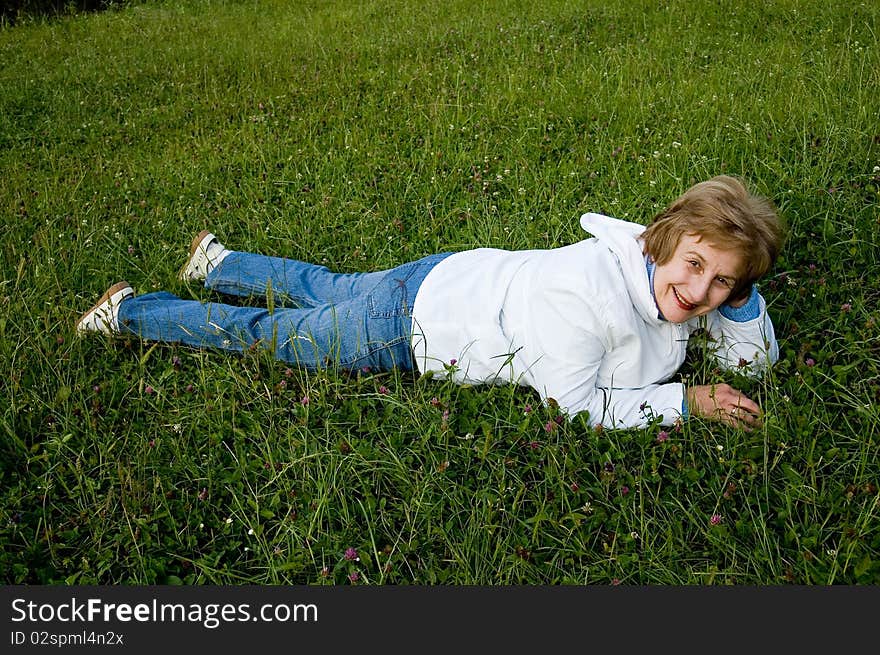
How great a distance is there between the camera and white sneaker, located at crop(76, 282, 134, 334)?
403cm

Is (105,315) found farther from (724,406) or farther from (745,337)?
(745,337)

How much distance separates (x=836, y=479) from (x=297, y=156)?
440cm

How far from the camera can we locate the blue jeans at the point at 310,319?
12.3 feet

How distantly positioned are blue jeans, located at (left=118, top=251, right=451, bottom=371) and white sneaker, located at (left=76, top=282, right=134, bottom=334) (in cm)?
4

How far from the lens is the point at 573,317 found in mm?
3217

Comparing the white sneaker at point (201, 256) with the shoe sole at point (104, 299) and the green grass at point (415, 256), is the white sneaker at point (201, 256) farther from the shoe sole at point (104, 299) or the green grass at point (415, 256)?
the shoe sole at point (104, 299)

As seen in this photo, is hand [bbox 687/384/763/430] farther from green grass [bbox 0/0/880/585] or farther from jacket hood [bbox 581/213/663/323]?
jacket hood [bbox 581/213/663/323]

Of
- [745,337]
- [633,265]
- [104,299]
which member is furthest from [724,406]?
[104,299]

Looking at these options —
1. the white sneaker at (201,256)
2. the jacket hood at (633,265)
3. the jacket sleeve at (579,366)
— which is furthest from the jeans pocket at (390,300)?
the white sneaker at (201,256)

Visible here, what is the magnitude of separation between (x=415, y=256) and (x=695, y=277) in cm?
A: 207

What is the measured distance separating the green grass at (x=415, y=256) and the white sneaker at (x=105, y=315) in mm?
90

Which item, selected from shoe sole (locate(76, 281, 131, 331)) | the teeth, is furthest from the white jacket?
shoe sole (locate(76, 281, 131, 331))

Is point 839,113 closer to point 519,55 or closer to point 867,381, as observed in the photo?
point 867,381

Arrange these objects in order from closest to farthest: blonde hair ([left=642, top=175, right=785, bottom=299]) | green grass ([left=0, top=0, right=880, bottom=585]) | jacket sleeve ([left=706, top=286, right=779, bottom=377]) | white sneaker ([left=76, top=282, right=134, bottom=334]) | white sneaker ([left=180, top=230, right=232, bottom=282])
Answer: green grass ([left=0, top=0, right=880, bottom=585]) → blonde hair ([left=642, top=175, right=785, bottom=299]) → jacket sleeve ([left=706, top=286, right=779, bottom=377]) → white sneaker ([left=76, top=282, right=134, bottom=334]) → white sneaker ([left=180, top=230, right=232, bottom=282])
